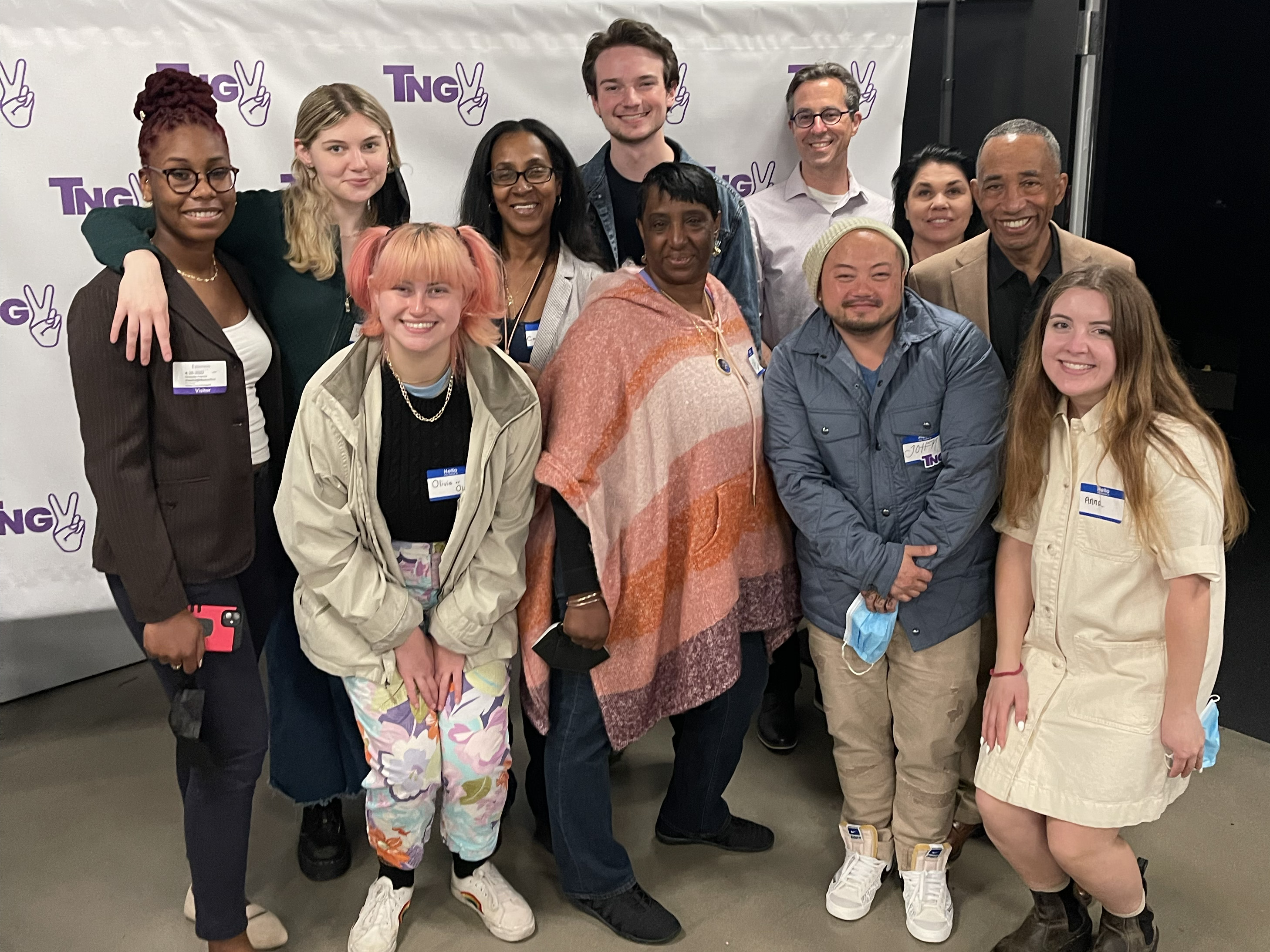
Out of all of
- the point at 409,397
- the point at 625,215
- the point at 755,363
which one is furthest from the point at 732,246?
the point at 409,397

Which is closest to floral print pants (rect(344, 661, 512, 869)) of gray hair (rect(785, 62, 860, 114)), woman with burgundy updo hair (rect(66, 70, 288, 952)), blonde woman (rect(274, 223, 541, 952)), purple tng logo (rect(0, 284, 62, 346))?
blonde woman (rect(274, 223, 541, 952))

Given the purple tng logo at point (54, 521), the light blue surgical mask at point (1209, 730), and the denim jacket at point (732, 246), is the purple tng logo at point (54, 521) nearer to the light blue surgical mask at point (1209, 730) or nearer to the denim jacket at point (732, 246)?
the denim jacket at point (732, 246)

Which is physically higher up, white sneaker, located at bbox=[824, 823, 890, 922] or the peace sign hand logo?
the peace sign hand logo

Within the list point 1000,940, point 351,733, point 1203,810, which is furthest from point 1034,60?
point 351,733

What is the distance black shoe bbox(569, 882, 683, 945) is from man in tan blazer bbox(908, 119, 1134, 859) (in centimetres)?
78

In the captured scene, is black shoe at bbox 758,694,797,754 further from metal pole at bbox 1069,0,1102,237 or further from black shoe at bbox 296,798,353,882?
metal pole at bbox 1069,0,1102,237

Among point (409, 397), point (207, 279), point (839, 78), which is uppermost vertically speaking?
point (839, 78)

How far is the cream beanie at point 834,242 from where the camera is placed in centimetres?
227

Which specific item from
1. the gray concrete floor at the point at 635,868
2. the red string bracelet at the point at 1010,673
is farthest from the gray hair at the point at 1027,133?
the gray concrete floor at the point at 635,868

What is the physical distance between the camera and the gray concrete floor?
8.13 feet

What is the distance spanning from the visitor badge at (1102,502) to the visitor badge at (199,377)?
1.77 metres

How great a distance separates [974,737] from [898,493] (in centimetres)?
75

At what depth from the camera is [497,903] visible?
248 cm

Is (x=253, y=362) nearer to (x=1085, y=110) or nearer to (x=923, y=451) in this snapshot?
(x=923, y=451)
